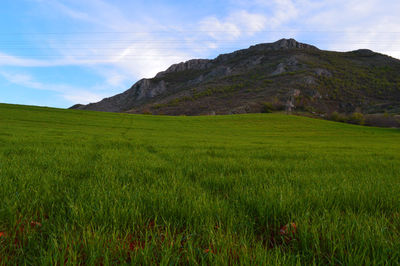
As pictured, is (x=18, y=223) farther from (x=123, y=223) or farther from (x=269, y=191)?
(x=269, y=191)

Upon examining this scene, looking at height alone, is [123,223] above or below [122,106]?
below

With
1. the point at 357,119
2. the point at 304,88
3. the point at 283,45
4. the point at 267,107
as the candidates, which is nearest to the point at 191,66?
the point at 283,45

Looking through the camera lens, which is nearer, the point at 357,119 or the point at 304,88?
the point at 357,119

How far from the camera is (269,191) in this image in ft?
7.97

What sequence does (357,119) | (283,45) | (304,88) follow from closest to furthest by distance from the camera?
(357,119), (304,88), (283,45)

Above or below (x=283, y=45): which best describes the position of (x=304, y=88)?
below

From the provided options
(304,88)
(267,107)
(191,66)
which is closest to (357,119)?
(267,107)

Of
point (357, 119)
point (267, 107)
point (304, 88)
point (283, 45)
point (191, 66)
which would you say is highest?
point (283, 45)

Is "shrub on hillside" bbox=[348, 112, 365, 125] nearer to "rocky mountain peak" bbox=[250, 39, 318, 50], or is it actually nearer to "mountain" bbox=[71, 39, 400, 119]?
"mountain" bbox=[71, 39, 400, 119]

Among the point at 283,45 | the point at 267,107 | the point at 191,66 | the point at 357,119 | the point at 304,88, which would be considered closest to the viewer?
the point at 357,119

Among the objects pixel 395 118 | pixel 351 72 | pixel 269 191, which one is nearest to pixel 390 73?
pixel 351 72

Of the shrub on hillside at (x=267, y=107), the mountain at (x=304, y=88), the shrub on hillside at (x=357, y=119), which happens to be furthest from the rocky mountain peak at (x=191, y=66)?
the shrub on hillside at (x=357, y=119)

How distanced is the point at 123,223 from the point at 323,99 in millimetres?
96240

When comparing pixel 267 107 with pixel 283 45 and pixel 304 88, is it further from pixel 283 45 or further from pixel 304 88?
pixel 283 45
